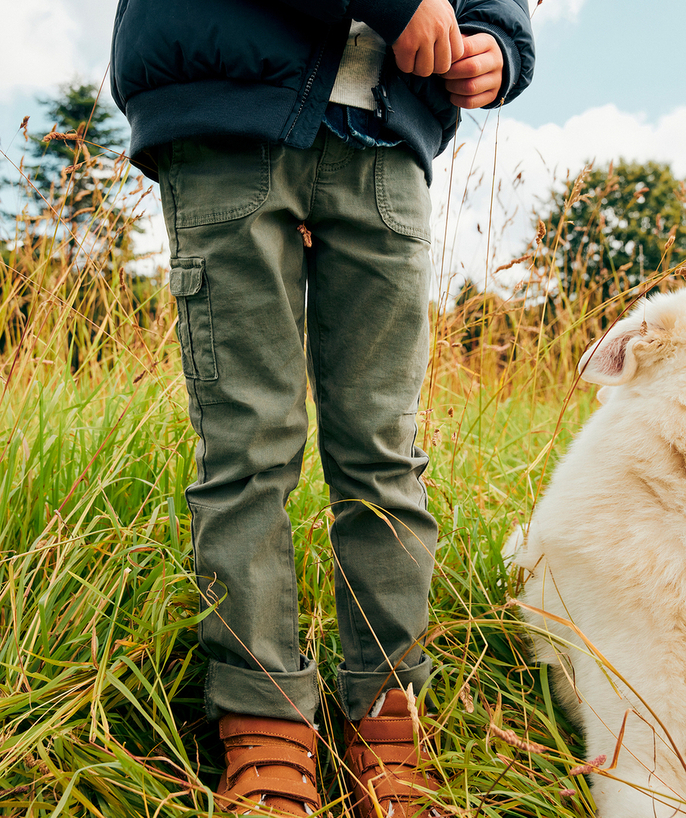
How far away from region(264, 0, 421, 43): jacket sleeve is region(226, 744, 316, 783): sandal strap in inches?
54.0

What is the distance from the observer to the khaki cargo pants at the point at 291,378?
107cm

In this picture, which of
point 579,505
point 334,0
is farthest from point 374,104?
point 579,505

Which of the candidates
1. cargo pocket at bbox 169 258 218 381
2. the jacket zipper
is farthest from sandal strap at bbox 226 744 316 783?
the jacket zipper

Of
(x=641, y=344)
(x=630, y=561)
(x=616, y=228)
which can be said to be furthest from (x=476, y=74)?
(x=616, y=228)

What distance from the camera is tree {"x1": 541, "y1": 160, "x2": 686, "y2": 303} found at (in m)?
2.38

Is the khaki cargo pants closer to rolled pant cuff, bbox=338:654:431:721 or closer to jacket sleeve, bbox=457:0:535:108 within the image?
rolled pant cuff, bbox=338:654:431:721

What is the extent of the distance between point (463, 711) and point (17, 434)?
55.7 inches

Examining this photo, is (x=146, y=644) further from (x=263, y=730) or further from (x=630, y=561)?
(x=630, y=561)

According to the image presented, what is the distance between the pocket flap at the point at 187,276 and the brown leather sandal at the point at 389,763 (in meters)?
0.94

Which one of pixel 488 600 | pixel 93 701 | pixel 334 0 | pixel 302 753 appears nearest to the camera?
pixel 334 0

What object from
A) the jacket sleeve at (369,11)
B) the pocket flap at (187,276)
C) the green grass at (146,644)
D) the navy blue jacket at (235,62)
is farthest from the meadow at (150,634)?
the jacket sleeve at (369,11)

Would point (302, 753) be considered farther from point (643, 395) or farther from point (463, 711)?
point (643, 395)

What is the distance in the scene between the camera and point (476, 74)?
3.69 ft

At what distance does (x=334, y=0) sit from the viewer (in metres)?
0.92
